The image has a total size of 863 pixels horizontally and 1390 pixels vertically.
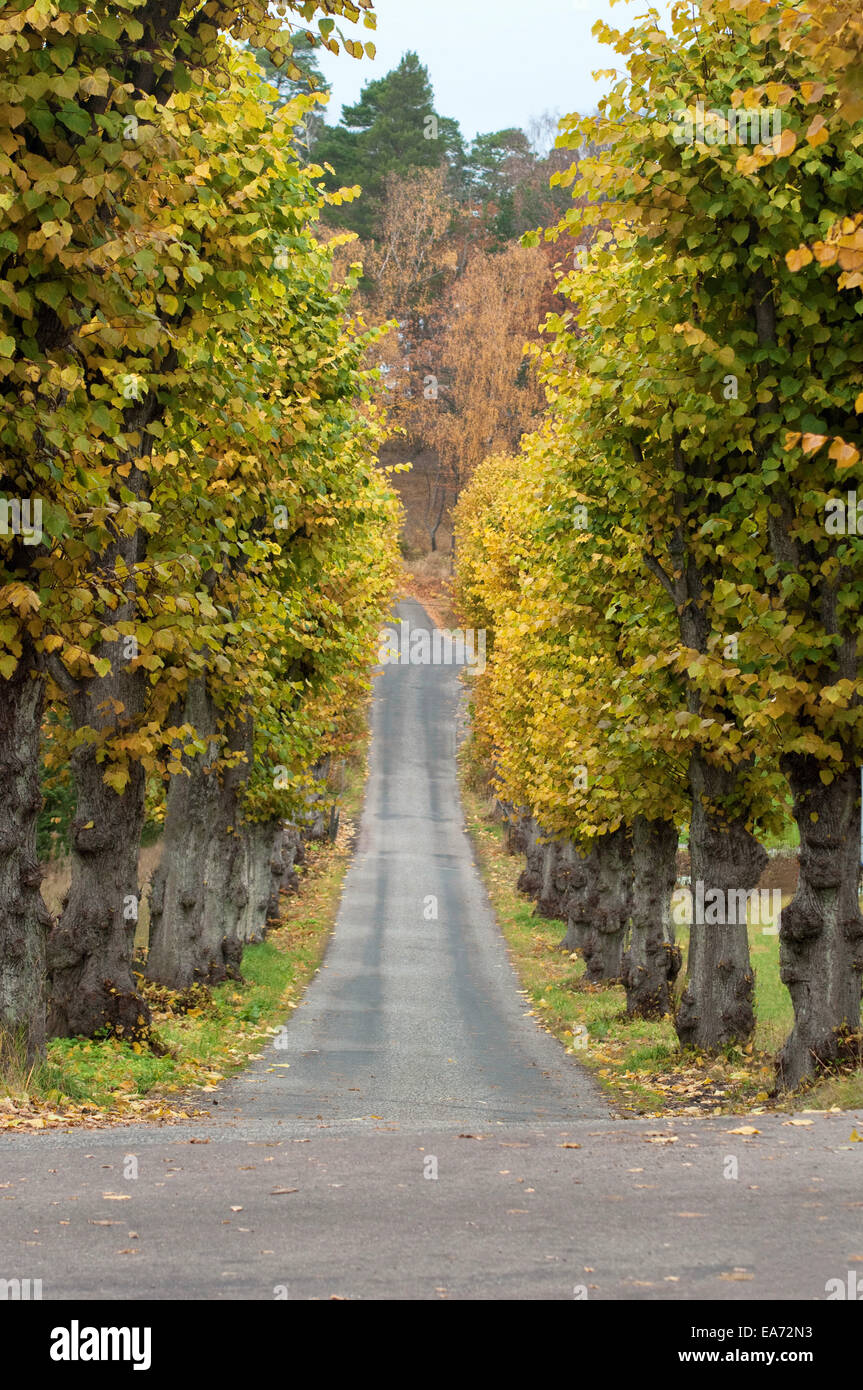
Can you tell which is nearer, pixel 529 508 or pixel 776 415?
pixel 776 415

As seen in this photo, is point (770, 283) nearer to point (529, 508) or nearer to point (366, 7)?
point (366, 7)

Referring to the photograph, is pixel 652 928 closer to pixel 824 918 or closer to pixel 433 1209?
pixel 824 918

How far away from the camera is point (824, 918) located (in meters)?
13.4

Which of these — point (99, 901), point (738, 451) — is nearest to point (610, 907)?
point (99, 901)

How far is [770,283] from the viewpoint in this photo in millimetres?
13289

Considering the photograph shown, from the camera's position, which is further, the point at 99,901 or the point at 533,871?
the point at 533,871

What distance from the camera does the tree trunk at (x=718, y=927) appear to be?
17.2m

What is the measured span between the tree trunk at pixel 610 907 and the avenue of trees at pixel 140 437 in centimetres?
909

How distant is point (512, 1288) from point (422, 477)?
112171 millimetres

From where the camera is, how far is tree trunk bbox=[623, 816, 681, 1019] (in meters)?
23.5


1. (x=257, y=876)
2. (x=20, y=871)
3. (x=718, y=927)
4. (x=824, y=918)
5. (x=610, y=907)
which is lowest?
(x=610, y=907)

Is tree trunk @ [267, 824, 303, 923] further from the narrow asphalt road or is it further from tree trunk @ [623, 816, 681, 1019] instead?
the narrow asphalt road

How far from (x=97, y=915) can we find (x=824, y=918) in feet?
25.5
